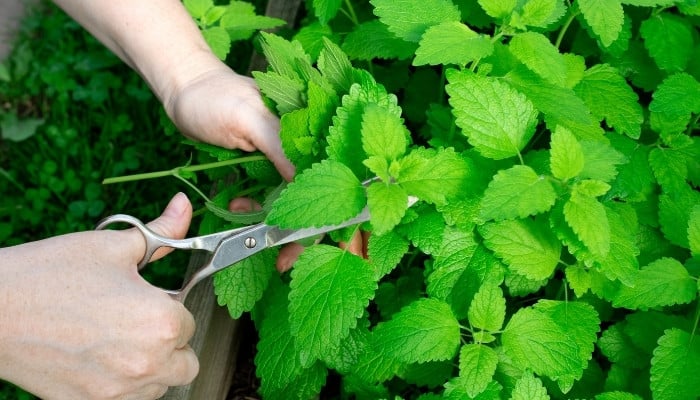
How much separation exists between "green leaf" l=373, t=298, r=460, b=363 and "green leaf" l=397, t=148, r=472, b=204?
239 mm

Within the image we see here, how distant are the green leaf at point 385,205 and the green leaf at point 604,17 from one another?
56 cm

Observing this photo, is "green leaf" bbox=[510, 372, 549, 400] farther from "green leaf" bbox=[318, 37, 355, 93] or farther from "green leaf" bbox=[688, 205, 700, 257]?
"green leaf" bbox=[318, 37, 355, 93]

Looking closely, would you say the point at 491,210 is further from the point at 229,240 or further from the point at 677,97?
the point at 677,97

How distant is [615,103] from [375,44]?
568 millimetres

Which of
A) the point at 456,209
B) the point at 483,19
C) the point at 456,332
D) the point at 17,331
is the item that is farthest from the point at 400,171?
the point at 17,331

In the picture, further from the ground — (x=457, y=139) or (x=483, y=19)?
(x=483, y=19)

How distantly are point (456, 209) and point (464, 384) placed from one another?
1.10 feet

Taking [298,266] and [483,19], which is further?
[483,19]

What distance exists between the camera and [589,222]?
1.42 meters

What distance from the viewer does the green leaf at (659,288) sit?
1596 mm

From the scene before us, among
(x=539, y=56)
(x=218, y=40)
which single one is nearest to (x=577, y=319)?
(x=539, y=56)

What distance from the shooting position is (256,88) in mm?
1714

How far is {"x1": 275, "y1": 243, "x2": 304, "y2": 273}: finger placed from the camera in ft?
5.79

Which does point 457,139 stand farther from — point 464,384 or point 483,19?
point 464,384
